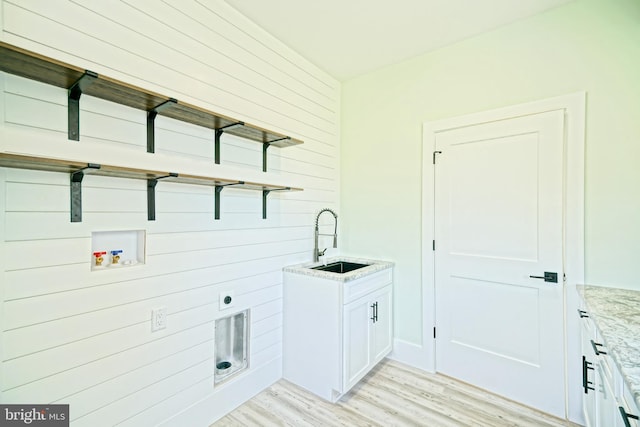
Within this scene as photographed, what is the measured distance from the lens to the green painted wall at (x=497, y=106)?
1.90 meters

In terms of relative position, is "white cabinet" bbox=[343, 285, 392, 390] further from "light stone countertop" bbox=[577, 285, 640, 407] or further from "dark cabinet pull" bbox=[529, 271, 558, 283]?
"light stone countertop" bbox=[577, 285, 640, 407]

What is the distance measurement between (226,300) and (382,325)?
4.70ft

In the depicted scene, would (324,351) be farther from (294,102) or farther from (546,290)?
(294,102)

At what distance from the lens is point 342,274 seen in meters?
2.26

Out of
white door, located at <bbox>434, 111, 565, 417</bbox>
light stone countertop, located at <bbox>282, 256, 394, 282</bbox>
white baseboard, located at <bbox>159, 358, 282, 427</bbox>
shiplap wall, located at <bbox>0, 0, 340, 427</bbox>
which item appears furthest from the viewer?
light stone countertop, located at <bbox>282, 256, 394, 282</bbox>

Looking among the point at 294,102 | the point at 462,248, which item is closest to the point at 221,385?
the point at 462,248

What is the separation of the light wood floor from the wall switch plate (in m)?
0.77

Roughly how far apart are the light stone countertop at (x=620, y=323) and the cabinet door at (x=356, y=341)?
1.40 meters

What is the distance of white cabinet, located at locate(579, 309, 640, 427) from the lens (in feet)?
3.42

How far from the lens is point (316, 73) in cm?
295

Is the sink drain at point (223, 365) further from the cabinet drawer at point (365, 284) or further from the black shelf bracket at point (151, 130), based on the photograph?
the black shelf bracket at point (151, 130)

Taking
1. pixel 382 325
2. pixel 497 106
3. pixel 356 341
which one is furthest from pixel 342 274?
pixel 497 106

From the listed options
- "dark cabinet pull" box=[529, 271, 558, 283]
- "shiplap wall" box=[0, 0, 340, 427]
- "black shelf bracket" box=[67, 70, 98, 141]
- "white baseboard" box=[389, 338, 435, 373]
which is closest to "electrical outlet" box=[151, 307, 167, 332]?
"shiplap wall" box=[0, 0, 340, 427]

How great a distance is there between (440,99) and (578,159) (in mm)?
1136
